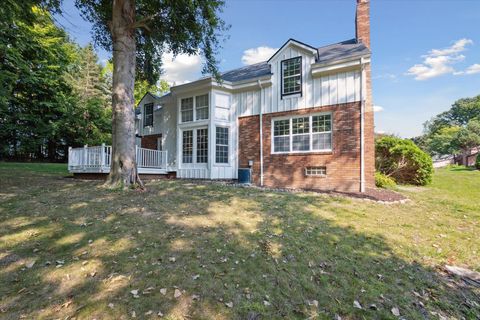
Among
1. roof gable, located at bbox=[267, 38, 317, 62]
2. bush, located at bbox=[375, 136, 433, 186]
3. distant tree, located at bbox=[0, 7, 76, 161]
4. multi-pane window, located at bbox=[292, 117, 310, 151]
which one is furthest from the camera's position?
distant tree, located at bbox=[0, 7, 76, 161]

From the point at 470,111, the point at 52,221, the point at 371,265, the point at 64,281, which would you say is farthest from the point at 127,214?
the point at 470,111

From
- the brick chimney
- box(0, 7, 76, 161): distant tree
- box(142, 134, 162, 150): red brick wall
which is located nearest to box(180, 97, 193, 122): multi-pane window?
box(142, 134, 162, 150): red brick wall

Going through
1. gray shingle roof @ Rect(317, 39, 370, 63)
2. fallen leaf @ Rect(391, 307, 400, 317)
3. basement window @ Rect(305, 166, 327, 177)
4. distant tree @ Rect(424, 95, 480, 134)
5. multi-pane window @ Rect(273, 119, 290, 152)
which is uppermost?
distant tree @ Rect(424, 95, 480, 134)

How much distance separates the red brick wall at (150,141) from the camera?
1611cm

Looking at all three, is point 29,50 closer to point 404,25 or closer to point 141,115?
point 141,115

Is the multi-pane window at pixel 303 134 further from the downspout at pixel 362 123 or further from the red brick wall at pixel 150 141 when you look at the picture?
the red brick wall at pixel 150 141

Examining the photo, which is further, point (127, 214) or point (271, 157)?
point (271, 157)

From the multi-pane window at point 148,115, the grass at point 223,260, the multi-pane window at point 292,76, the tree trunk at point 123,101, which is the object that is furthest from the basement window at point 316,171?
the multi-pane window at point 148,115

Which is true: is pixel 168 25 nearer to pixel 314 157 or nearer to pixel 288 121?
pixel 288 121

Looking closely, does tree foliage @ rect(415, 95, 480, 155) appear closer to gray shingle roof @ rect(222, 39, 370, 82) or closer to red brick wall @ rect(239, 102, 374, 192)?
gray shingle roof @ rect(222, 39, 370, 82)

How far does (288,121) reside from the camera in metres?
11.6

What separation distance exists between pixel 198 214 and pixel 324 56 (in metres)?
9.38

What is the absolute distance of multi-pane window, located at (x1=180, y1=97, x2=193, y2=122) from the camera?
1380 centimetres

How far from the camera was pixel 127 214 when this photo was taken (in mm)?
5426
